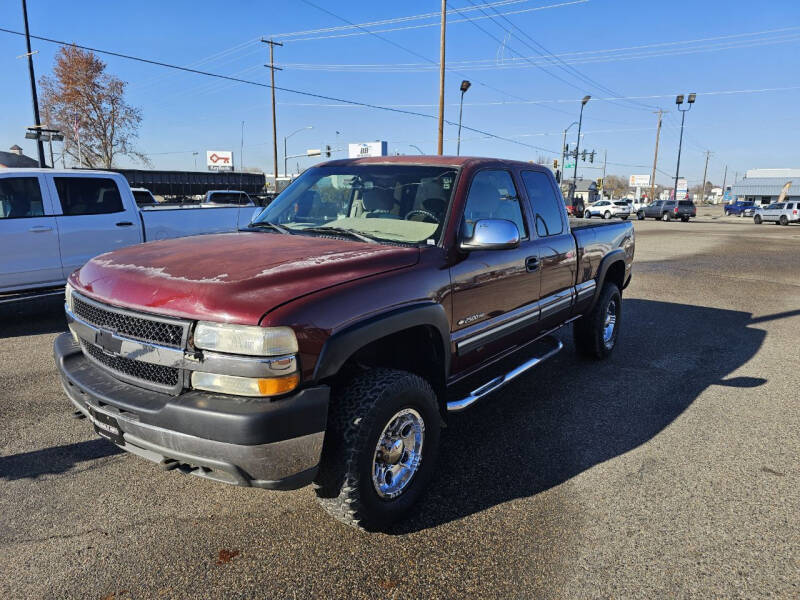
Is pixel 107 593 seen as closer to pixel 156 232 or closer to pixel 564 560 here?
pixel 564 560

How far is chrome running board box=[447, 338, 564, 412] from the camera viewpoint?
3212 millimetres

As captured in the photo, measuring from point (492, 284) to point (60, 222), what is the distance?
6082mm

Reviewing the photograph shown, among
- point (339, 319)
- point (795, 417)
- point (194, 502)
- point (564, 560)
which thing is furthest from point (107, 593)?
point (795, 417)

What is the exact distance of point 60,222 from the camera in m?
6.96

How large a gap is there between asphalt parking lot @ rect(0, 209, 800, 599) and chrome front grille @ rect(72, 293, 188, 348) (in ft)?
3.44

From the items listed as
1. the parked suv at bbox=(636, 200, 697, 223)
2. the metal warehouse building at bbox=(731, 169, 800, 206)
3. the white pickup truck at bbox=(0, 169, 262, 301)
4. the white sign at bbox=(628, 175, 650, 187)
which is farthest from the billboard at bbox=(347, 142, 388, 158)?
the white sign at bbox=(628, 175, 650, 187)

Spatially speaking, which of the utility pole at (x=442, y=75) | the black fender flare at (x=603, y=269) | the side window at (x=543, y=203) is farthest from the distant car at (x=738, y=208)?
the side window at (x=543, y=203)

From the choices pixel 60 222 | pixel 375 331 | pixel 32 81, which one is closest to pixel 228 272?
pixel 375 331

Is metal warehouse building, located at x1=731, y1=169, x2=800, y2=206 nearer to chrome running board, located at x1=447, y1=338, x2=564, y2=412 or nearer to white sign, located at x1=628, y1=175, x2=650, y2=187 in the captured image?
white sign, located at x1=628, y1=175, x2=650, y2=187

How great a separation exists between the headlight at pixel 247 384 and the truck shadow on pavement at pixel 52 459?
1.74 m

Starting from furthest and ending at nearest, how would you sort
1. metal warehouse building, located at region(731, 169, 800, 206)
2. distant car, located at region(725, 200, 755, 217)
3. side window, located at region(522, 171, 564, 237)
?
metal warehouse building, located at region(731, 169, 800, 206)
distant car, located at region(725, 200, 755, 217)
side window, located at region(522, 171, 564, 237)

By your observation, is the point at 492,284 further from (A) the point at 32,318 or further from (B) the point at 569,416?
(A) the point at 32,318

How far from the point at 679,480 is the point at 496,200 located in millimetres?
2168

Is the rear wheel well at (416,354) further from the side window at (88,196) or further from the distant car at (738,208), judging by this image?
the distant car at (738,208)
